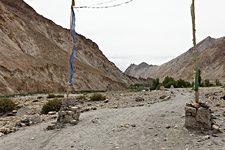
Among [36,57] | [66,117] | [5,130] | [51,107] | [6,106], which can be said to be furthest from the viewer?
[36,57]

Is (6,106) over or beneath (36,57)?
beneath

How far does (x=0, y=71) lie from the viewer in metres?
59.8

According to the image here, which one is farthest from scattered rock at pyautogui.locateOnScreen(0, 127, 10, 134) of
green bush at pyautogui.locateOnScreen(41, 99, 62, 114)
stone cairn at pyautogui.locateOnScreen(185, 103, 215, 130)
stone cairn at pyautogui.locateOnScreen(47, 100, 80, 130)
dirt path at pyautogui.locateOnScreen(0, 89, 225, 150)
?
green bush at pyautogui.locateOnScreen(41, 99, 62, 114)

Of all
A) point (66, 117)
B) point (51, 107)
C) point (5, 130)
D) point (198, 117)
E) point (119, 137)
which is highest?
point (198, 117)

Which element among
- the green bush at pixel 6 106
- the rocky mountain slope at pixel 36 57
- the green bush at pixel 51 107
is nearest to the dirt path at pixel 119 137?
the green bush at pixel 51 107

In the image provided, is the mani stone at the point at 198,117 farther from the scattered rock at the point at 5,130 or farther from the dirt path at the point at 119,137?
the scattered rock at the point at 5,130

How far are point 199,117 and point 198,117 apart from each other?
0.10 ft

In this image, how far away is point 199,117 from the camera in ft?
38.5

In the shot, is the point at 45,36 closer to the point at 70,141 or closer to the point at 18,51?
the point at 18,51

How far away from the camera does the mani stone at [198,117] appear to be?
1169cm

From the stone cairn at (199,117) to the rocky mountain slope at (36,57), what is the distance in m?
48.3

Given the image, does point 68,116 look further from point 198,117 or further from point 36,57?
point 36,57

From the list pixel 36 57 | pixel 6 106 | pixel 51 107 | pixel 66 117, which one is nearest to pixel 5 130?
pixel 66 117

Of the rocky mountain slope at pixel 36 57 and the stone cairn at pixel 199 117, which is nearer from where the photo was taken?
the stone cairn at pixel 199 117
